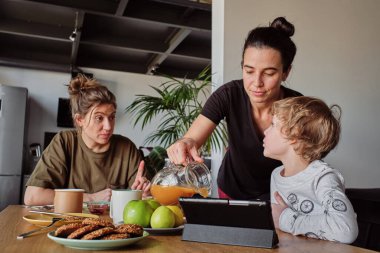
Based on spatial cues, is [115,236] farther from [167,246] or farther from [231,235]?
[231,235]

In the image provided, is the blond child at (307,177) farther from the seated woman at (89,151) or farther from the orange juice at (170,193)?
the seated woman at (89,151)

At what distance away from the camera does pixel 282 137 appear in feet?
4.59

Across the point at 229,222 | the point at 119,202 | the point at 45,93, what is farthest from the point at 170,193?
the point at 45,93

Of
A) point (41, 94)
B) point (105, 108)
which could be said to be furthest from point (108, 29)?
point (105, 108)

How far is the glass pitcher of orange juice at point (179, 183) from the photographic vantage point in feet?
Result: 3.60

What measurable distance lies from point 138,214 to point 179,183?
7.7 inches

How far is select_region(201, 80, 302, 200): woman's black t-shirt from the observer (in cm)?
170

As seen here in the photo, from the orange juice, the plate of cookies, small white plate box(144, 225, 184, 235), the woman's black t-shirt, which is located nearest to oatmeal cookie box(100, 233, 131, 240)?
the plate of cookies

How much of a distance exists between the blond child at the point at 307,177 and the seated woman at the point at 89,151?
72 cm

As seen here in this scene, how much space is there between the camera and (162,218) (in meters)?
0.96

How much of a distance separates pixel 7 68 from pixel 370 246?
5.75 meters

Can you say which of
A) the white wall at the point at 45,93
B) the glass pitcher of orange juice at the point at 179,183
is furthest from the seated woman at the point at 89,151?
the white wall at the point at 45,93

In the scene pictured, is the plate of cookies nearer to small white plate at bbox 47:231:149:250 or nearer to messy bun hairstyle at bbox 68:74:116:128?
small white plate at bbox 47:231:149:250

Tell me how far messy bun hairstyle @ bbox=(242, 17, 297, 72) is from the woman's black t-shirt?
0.17 m
